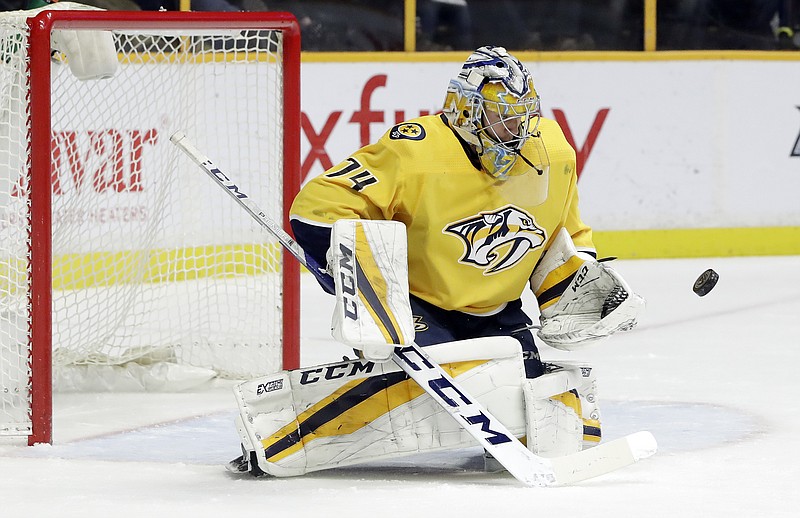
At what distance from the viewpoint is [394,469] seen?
115 inches

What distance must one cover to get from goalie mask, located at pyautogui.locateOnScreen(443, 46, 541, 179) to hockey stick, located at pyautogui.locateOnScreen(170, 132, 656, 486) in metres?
0.42

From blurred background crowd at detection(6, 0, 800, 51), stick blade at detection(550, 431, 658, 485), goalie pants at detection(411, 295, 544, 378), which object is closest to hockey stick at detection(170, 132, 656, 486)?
stick blade at detection(550, 431, 658, 485)

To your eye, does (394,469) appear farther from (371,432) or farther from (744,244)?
(744,244)

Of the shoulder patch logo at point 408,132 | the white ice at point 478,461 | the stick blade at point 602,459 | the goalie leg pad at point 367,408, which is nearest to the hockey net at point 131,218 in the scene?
the white ice at point 478,461

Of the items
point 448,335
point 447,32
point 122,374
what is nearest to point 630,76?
point 447,32

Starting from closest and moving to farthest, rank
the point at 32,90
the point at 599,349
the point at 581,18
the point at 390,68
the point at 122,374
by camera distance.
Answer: the point at 32,90, the point at 122,374, the point at 599,349, the point at 390,68, the point at 581,18

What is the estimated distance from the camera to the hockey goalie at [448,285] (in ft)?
9.24

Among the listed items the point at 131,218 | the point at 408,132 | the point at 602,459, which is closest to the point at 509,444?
the point at 602,459

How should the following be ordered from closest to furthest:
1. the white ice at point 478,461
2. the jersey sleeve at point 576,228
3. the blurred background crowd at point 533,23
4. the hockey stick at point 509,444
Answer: the white ice at point 478,461 < the hockey stick at point 509,444 < the jersey sleeve at point 576,228 < the blurred background crowd at point 533,23

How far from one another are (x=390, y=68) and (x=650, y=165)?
3.82ft

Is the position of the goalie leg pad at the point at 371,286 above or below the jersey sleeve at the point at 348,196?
below

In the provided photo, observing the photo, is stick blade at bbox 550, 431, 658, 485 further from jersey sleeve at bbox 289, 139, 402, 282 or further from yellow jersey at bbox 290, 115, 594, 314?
jersey sleeve at bbox 289, 139, 402, 282

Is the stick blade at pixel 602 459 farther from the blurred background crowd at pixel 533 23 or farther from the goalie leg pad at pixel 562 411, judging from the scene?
the blurred background crowd at pixel 533 23

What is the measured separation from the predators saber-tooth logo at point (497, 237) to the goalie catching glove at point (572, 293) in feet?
0.36
